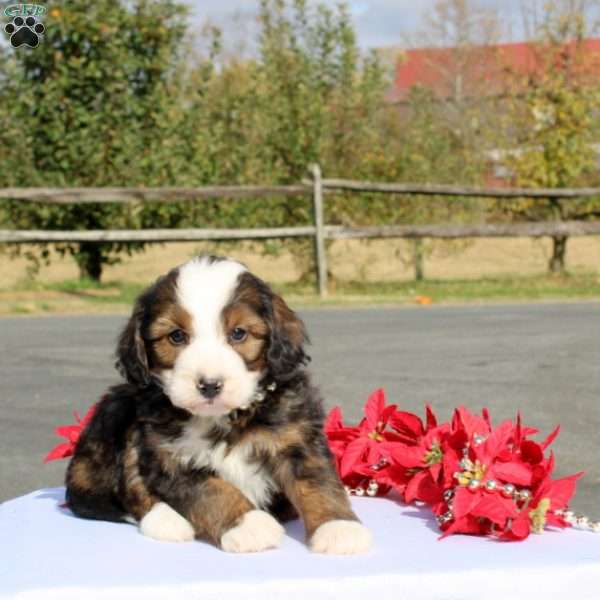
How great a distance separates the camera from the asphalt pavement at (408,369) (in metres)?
6.89

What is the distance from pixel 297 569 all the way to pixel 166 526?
0.45m

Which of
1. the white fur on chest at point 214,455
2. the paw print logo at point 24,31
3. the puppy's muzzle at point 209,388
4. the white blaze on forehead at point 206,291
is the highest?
the paw print logo at point 24,31

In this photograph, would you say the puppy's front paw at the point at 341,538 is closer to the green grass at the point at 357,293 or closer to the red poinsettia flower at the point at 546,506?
the red poinsettia flower at the point at 546,506

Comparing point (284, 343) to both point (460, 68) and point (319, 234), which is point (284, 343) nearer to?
point (319, 234)

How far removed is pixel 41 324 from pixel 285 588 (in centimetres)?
1119

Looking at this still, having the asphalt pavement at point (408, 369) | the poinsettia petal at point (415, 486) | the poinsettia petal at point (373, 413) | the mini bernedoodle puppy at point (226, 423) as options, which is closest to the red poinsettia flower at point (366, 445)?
the poinsettia petal at point (373, 413)

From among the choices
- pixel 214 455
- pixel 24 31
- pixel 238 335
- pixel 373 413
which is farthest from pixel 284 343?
pixel 24 31

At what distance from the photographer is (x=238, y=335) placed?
129 inches

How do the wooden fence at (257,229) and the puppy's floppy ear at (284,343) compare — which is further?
the wooden fence at (257,229)

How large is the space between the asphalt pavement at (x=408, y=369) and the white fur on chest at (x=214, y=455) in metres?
2.27

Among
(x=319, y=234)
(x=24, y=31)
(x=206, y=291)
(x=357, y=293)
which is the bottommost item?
(x=357, y=293)

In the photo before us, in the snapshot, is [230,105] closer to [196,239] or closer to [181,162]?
[181,162]

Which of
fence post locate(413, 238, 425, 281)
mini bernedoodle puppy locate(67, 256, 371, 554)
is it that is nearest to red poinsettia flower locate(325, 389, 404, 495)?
mini bernedoodle puppy locate(67, 256, 371, 554)

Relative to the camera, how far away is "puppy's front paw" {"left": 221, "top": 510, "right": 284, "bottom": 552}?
3.17m
